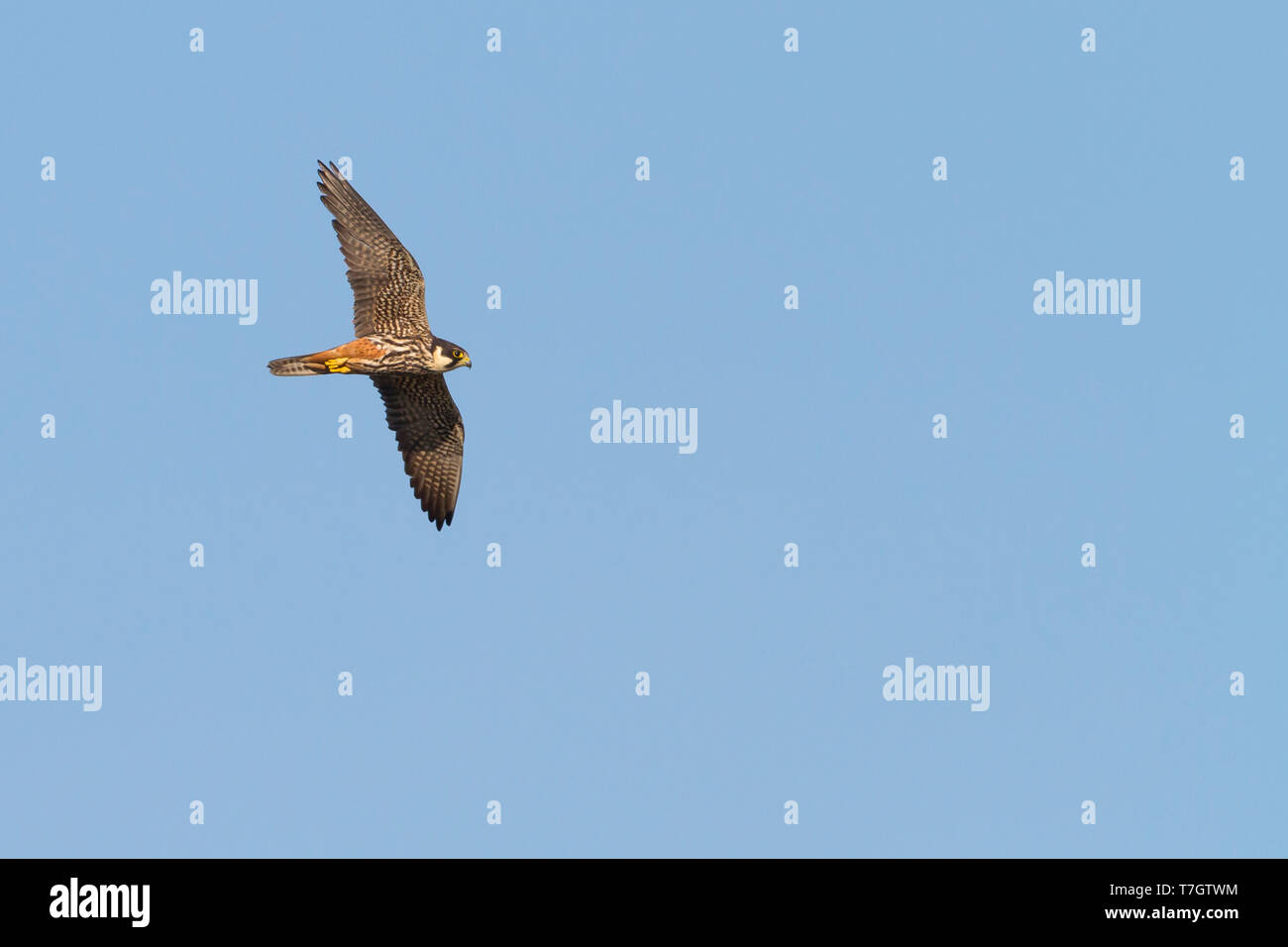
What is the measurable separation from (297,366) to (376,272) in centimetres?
257

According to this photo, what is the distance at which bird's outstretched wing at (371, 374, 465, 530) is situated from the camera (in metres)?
34.7

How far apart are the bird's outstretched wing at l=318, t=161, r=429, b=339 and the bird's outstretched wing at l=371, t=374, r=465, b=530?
6.53 feet

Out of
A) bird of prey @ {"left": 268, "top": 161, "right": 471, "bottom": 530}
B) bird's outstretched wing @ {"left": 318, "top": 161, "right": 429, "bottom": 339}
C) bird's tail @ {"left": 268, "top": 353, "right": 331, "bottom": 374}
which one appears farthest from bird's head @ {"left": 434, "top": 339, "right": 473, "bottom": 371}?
bird's tail @ {"left": 268, "top": 353, "right": 331, "bottom": 374}

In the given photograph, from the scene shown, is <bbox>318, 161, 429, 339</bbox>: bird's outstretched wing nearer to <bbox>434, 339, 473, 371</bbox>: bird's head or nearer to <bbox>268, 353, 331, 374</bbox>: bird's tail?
<bbox>434, 339, 473, 371</bbox>: bird's head

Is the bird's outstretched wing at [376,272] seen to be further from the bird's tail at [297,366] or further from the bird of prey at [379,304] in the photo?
the bird's tail at [297,366]

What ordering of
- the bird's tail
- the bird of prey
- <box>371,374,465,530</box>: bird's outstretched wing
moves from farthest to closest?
<box>371,374,465,530</box>: bird's outstretched wing < the bird of prey < the bird's tail

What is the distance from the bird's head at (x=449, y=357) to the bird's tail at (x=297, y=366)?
1.94 metres

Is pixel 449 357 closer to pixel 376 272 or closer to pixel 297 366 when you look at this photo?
pixel 376 272

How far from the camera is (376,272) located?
33.0 m

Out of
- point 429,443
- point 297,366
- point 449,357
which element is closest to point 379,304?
point 449,357

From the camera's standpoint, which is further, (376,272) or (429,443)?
(429,443)
